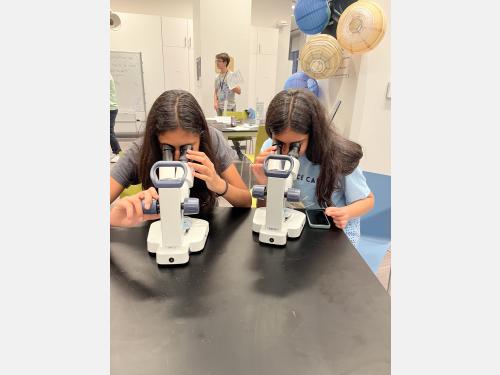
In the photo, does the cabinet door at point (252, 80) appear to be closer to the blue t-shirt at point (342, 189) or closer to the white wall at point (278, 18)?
the white wall at point (278, 18)

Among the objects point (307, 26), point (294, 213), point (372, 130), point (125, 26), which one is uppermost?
point (125, 26)

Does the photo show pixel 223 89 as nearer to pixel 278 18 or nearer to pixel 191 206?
pixel 278 18

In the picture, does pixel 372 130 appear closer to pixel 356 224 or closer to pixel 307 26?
pixel 307 26

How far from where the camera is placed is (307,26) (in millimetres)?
2240

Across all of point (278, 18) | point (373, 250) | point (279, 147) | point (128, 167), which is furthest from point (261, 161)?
point (278, 18)

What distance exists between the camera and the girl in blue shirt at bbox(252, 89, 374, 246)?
1.00 meters

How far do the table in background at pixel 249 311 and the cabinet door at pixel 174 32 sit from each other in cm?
547

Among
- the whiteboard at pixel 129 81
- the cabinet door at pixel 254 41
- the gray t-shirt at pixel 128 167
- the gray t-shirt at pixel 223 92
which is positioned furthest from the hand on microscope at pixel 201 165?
the cabinet door at pixel 254 41

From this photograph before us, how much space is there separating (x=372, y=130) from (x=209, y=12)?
11.8 feet

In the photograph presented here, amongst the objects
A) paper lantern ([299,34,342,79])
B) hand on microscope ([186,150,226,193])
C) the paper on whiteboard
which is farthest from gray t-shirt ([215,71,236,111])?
hand on microscope ([186,150,226,193])

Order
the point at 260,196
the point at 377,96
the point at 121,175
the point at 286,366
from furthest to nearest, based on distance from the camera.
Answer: the point at 377,96 < the point at 121,175 < the point at 260,196 < the point at 286,366

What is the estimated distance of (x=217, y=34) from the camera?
4801 millimetres

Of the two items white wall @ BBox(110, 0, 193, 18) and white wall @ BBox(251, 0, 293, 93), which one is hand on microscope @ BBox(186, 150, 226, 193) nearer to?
white wall @ BBox(251, 0, 293, 93)

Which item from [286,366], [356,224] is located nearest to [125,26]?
[356,224]
